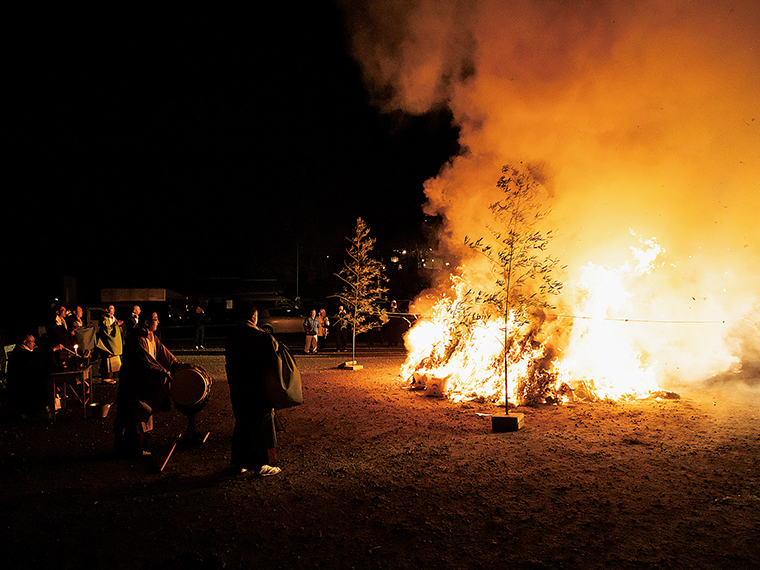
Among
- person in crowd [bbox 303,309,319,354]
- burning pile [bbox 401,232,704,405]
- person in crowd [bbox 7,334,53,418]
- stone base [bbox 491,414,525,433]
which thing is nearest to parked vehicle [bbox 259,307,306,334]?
person in crowd [bbox 303,309,319,354]

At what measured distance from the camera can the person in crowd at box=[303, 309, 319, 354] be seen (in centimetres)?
1841

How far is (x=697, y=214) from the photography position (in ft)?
43.2

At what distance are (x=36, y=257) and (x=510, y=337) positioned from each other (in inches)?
799

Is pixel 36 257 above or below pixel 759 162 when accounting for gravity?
below

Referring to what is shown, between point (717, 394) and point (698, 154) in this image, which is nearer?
point (717, 394)

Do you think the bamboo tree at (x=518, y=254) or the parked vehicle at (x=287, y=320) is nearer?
the bamboo tree at (x=518, y=254)

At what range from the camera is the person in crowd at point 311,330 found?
18.4 meters

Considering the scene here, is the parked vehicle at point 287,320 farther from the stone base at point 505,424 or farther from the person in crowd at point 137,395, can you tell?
the stone base at point 505,424

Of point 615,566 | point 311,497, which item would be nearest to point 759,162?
point 615,566

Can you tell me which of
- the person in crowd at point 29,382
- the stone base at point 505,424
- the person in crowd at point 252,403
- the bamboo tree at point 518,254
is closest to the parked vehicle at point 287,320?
the person in crowd at point 29,382

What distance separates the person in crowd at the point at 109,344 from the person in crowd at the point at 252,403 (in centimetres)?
792

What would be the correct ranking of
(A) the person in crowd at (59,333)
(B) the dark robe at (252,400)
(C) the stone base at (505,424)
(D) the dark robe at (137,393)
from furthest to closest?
1. (A) the person in crowd at (59,333)
2. (C) the stone base at (505,424)
3. (D) the dark robe at (137,393)
4. (B) the dark robe at (252,400)

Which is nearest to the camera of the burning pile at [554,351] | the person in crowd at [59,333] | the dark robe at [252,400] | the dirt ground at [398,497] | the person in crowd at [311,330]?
the dirt ground at [398,497]

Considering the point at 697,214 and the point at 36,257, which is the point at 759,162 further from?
the point at 36,257
